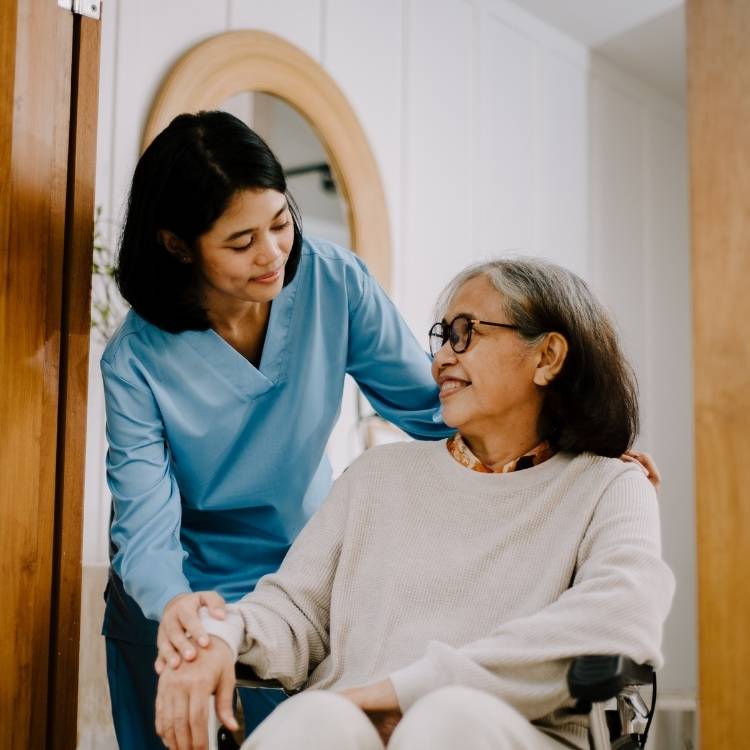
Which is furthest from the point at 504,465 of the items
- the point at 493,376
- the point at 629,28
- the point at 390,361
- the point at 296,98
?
the point at 629,28

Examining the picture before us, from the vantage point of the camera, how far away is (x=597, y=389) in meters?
1.61

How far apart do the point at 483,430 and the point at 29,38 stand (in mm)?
940

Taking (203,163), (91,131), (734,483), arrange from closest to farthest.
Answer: (734,483) < (203,163) < (91,131)

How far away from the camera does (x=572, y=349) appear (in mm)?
1626

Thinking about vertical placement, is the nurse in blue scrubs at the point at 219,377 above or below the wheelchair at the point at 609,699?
above

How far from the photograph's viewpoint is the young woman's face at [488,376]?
1.61 m

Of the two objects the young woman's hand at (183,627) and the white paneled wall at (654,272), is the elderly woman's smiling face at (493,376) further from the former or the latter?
the white paneled wall at (654,272)

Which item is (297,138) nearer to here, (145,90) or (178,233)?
(145,90)

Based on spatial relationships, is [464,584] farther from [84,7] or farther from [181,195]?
[84,7]

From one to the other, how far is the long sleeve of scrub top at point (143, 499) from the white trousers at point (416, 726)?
0.41m

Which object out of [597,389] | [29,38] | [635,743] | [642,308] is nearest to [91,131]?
[29,38]

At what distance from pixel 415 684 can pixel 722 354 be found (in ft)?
1.79

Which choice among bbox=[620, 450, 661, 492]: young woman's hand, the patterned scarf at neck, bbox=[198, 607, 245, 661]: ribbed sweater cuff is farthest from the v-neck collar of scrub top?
bbox=[620, 450, 661, 492]: young woman's hand

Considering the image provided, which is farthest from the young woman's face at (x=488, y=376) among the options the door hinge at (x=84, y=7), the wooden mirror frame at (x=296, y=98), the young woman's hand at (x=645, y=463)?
the wooden mirror frame at (x=296, y=98)
